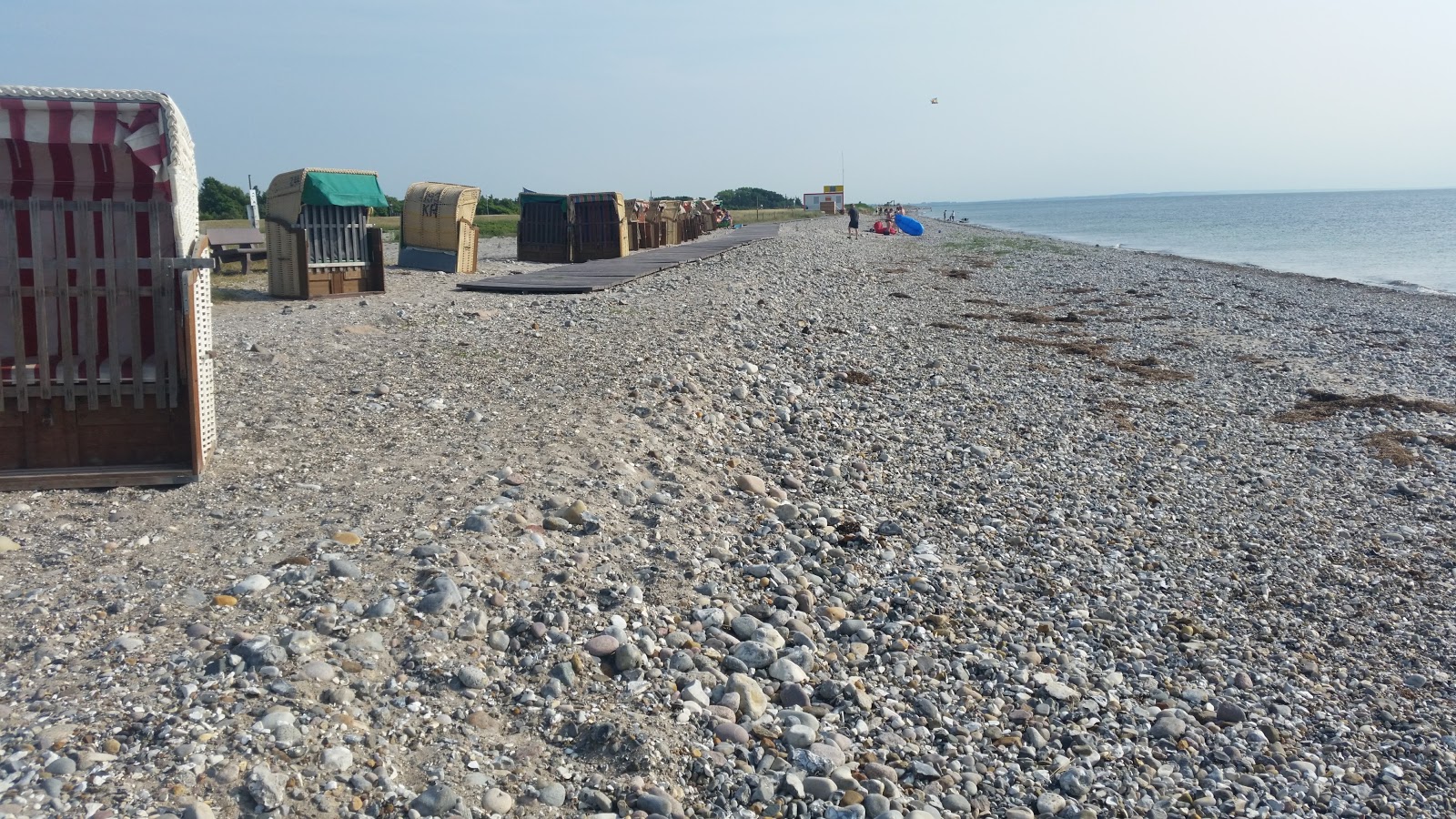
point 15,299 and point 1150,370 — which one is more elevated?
point 15,299

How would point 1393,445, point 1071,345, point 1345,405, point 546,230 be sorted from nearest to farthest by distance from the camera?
point 1393,445, point 1345,405, point 1071,345, point 546,230

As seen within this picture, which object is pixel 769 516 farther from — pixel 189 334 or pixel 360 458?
pixel 189 334

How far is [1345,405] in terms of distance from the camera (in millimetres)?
12656

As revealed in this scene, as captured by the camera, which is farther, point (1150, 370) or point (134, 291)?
point (1150, 370)

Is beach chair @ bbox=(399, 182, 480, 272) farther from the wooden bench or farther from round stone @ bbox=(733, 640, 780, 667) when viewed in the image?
round stone @ bbox=(733, 640, 780, 667)

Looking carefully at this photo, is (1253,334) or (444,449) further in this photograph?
(1253,334)

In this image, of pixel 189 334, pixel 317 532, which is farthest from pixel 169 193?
pixel 317 532

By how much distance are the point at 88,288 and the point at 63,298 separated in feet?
0.49

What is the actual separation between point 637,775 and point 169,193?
4587 mm

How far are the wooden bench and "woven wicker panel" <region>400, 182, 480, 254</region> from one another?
9.58 feet

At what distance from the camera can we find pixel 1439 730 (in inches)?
207

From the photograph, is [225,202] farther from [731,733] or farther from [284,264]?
[731,733]

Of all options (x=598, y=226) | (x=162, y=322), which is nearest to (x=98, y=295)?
(x=162, y=322)

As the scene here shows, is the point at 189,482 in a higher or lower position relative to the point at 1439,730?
higher
